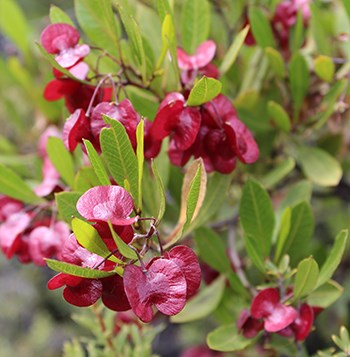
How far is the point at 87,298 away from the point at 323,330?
53.0 inches

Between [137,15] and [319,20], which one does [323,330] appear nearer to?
[319,20]

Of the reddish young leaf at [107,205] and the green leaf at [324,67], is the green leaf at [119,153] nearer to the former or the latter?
the reddish young leaf at [107,205]

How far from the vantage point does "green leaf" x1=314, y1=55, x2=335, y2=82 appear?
1045 millimetres

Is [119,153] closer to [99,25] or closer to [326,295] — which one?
[99,25]

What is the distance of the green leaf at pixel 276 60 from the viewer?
3.37ft

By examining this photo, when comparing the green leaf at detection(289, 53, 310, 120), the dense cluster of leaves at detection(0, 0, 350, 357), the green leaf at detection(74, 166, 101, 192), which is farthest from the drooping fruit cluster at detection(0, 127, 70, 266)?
the green leaf at detection(289, 53, 310, 120)

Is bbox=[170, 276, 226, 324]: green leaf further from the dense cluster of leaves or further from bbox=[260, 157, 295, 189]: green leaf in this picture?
bbox=[260, 157, 295, 189]: green leaf

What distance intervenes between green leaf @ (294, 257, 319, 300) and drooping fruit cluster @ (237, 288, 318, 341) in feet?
0.09

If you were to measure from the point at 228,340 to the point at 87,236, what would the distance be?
342mm

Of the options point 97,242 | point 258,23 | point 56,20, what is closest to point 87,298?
point 97,242

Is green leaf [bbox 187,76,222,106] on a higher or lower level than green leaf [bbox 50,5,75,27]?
lower

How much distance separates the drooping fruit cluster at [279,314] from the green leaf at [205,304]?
0.21 metres

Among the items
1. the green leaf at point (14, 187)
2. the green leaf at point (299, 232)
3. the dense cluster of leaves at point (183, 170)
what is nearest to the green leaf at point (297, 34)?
the dense cluster of leaves at point (183, 170)

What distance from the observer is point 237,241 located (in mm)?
1420
